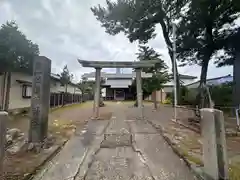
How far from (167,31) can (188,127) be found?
363 inches

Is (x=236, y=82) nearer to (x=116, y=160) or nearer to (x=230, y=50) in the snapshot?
(x=230, y=50)

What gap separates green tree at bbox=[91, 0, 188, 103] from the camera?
45.3 ft

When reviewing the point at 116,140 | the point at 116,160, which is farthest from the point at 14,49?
the point at 116,160

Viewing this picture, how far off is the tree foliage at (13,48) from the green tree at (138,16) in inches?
215

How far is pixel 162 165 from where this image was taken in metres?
4.93

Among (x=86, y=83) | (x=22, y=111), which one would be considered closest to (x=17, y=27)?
(x=22, y=111)

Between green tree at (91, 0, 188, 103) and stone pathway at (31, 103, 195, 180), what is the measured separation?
28.9ft

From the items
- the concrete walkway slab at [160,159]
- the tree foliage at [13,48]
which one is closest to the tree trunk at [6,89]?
the tree foliage at [13,48]

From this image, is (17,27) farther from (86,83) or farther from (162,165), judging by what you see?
(86,83)

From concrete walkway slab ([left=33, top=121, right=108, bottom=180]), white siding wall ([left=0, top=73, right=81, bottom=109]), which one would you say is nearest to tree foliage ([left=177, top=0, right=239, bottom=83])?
concrete walkway slab ([left=33, top=121, right=108, bottom=180])

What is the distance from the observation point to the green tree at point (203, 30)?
39.6ft

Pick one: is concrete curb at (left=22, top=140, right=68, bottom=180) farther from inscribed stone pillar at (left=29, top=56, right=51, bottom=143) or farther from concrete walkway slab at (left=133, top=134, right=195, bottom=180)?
concrete walkway slab at (left=133, top=134, right=195, bottom=180)

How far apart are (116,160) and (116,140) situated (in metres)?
1.86

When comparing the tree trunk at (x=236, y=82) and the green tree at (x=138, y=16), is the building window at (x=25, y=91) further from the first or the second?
the tree trunk at (x=236, y=82)
